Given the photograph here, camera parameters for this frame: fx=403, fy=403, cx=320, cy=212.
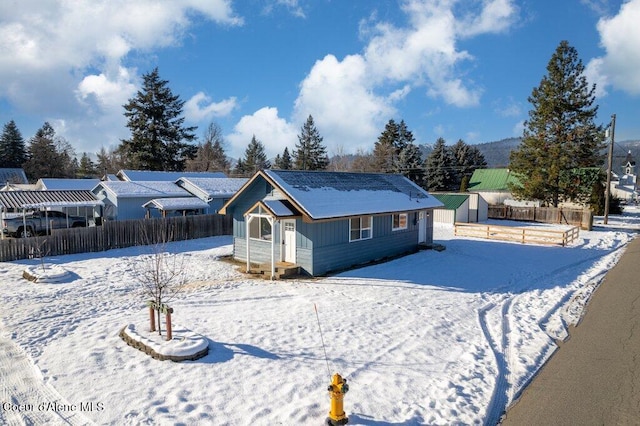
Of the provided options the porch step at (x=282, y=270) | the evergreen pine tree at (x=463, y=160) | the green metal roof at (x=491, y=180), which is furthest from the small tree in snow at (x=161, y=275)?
the evergreen pine tree at (x=463, y=160)

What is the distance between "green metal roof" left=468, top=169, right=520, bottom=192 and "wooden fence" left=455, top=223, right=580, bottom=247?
21541 mm

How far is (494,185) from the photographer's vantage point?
50.4 meters

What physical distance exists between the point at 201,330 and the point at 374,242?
424 inches

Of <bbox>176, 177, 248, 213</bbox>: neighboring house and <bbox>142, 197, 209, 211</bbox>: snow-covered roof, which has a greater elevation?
<bbox>176, 177, 248, 213</bbox>: neighboring house

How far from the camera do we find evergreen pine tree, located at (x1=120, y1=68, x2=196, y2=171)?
50594 millimetres

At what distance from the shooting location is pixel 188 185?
33.1 metres

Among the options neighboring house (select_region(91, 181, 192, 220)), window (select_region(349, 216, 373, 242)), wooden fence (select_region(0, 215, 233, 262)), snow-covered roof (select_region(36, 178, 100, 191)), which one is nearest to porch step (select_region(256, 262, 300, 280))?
window (select_region(349, 216, 373, 242))

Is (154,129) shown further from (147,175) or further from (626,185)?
(626,185)

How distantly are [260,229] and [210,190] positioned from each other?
1575cm

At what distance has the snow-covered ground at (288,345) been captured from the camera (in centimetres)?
679

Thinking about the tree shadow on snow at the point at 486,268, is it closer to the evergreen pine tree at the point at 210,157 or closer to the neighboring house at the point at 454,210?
the neighboring house at the point at 454,210

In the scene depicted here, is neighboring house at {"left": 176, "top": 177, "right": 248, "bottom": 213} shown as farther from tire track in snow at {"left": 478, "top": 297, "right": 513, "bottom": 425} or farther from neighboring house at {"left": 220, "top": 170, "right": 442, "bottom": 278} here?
tire track in snow at {"left": 478, "top": 297, "right": 513, "bottom": 425}

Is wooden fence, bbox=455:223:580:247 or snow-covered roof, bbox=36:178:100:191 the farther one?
snow-covered roof, bbox=36:178:100:191

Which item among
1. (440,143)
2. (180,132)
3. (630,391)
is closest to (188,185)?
(180,132)
